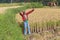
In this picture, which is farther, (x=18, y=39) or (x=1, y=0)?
(x=1, y=0)

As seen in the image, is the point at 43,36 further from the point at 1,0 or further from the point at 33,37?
the point at 1,0

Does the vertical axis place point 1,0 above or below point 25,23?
below

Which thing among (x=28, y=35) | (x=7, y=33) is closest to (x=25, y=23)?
(x=28, y=35)

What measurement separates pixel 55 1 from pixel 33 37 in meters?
28.3

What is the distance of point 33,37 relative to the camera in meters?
12.2

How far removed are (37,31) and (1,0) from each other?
36.5 m

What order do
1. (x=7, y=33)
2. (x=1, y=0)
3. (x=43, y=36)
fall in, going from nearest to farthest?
(x=7, y=33) < (x=43, y=36) < (x=1, y=0)

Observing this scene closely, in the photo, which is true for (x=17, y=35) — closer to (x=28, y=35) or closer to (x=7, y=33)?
(x=7, y=33)

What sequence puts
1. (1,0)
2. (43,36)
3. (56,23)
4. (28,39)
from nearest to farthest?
1. (28,39)
2. (43,36)
3. (56,23)
4. (1,0)

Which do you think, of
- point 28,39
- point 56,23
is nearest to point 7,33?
point 28,39

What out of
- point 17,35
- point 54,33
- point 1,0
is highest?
point 17,35

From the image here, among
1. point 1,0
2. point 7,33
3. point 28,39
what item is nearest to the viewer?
point 7,33

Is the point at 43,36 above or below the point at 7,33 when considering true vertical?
below

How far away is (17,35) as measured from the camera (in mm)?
10406
